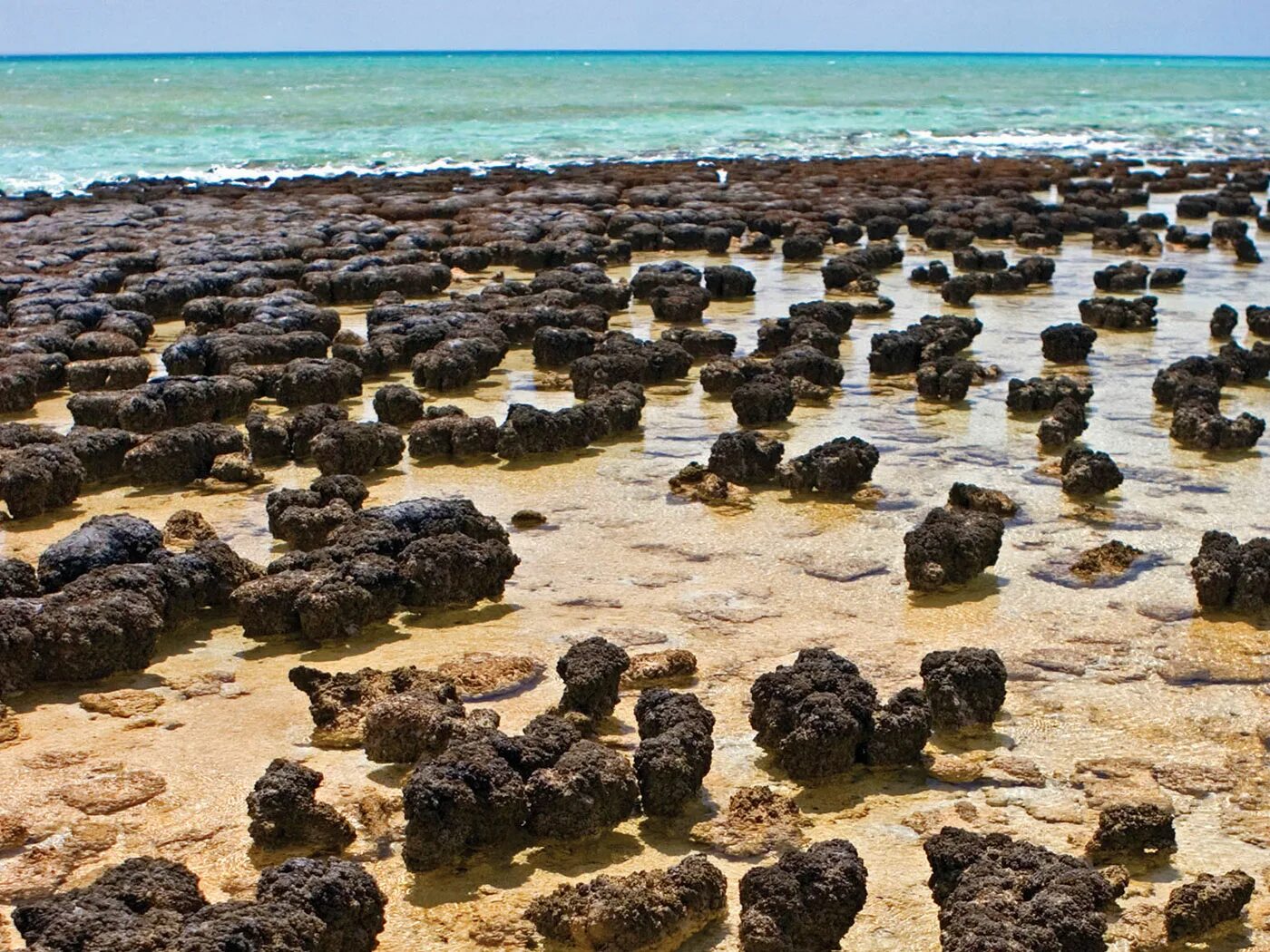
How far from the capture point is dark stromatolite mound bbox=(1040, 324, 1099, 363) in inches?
485

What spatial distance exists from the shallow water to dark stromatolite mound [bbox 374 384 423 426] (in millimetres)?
709

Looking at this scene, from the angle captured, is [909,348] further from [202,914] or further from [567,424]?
[202,914]

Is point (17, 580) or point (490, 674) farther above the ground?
point (17, 580)

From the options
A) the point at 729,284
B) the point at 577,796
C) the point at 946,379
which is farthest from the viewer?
the point at 729,284

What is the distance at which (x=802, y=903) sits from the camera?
14.1 ft

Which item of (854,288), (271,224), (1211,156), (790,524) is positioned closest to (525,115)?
(1211,156)

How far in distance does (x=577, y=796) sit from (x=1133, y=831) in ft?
5.74

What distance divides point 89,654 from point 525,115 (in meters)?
48.3

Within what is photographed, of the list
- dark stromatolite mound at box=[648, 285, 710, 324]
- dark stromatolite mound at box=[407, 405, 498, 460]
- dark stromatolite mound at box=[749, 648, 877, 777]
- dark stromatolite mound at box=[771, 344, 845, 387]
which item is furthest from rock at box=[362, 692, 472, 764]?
dark stromatolite mound at box=[648, 285, 710, 324]

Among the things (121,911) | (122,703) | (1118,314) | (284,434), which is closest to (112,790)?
→ (122,703)

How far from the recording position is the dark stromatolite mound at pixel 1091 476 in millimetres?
8570

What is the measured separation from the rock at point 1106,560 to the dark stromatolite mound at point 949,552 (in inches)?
16.9

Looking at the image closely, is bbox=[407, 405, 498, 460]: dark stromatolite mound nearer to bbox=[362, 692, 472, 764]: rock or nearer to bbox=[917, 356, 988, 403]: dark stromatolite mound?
bbox=[917, 356, 988, 403]: dark stromatolite mound

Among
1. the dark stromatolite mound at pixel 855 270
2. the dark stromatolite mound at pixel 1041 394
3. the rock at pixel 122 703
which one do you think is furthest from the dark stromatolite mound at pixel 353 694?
the dark stromatolite mound at pixel 855 270
